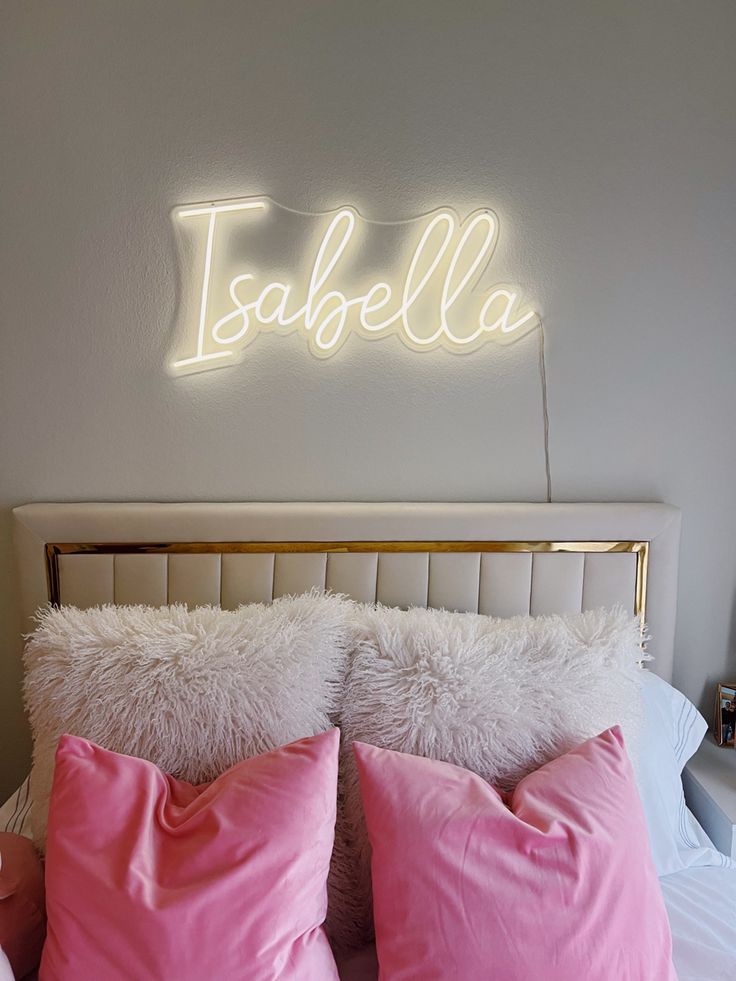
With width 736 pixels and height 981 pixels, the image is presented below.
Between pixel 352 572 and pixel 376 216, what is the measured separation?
81cm

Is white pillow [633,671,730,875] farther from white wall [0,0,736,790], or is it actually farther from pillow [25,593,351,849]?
pillow [25,593,351,849]

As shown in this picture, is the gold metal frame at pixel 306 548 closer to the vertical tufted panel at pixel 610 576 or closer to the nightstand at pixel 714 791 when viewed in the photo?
the vertical tufted panel at pixel 610 576

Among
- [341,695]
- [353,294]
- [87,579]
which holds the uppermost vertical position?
[353,294]

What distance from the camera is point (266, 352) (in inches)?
65.0

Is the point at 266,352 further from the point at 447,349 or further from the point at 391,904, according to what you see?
the point at 391,904

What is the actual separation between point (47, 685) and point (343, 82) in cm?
139

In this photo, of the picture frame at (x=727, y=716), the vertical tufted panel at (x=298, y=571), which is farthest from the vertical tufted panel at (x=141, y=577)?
the picture frame at (x=727, y=716)

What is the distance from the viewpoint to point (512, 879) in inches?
40.7

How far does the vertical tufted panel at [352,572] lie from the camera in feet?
5.37

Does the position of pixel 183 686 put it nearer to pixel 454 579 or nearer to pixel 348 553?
pixel 348 553

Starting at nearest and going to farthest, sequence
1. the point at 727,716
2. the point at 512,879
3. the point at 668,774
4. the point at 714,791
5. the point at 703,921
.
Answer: the point at 512,879
the point at 703,921
the point at 668,774
the point at 714,791
the point at 727,716

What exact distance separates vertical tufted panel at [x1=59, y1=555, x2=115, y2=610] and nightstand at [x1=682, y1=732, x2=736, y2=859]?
1391 millimetres

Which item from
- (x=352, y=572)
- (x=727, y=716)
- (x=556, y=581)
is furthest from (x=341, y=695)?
(x=727, y=716)

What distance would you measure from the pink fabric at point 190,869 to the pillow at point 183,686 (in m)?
0.07
